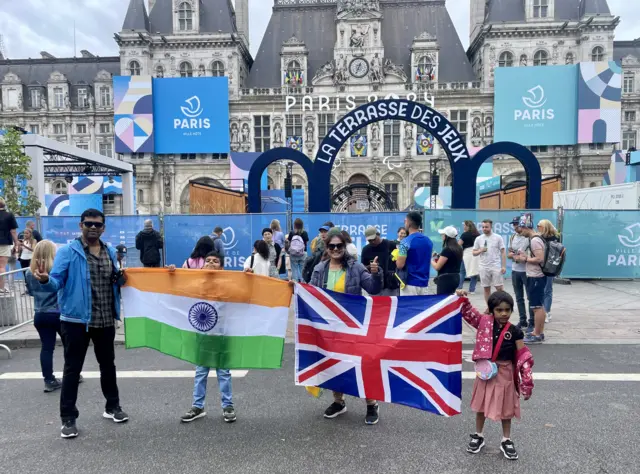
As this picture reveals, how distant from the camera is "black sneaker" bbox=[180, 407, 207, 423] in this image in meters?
4.08

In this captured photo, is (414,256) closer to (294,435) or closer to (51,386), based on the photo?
(294,435)

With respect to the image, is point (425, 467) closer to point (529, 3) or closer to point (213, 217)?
point (213, 217)

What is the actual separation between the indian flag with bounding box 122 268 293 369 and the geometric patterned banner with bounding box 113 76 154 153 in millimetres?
31636

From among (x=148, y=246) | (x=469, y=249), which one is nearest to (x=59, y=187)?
(x=148, y=246)

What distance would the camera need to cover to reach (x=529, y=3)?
34438 millimetres

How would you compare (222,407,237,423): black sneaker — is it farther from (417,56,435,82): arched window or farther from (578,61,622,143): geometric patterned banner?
(578,61,622,143): geometric patterned banner

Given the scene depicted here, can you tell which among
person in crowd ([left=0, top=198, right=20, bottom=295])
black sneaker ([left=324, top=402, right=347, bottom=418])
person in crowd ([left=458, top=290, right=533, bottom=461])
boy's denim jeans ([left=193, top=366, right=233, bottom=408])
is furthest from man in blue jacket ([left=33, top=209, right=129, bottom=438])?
person in crowd ([left=0, top=198, right=20, bottom=295])

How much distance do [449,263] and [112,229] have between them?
1000 centimetres

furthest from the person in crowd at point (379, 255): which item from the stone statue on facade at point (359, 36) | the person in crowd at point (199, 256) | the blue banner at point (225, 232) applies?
the stone statue on facade at point (359, 36)

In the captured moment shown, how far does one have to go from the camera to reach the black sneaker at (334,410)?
418cm

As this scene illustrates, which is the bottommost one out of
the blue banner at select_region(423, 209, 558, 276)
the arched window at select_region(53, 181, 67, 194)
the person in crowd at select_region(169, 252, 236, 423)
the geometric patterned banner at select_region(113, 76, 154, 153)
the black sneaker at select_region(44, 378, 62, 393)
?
the black sneaker at select_region(44, 378, 62, 393)

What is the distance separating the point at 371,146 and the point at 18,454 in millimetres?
32616

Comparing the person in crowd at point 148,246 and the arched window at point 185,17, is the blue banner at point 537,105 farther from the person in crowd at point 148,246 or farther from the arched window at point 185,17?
the person in crowd at point 148,246

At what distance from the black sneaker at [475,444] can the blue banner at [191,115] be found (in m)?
32.5
